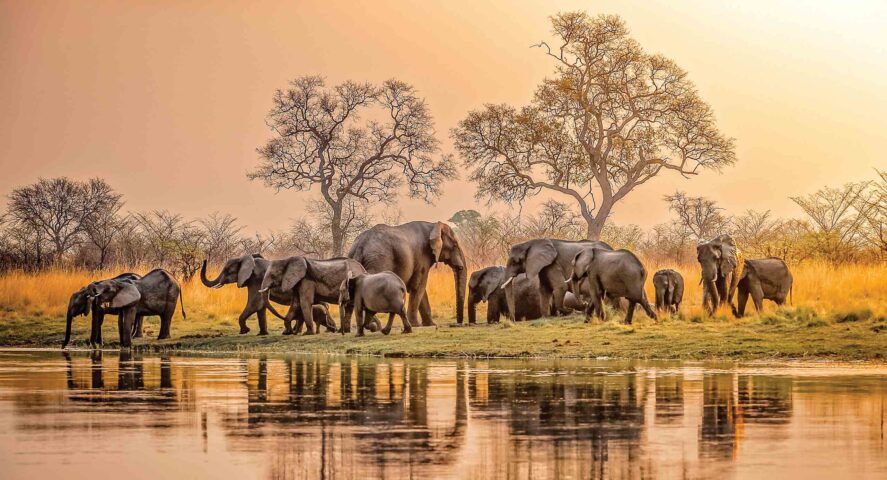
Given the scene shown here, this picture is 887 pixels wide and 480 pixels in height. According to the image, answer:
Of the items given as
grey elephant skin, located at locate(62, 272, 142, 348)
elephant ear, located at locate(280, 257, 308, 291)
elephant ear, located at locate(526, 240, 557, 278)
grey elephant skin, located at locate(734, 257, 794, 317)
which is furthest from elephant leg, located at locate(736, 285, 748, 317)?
grey elephant skin, located at locate(62, 272, 142, 348)

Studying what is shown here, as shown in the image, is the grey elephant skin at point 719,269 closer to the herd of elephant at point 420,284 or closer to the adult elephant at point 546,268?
the herd of elephant at point 420,284

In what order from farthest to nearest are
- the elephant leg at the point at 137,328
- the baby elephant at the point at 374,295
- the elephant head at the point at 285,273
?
the elephant leg at the point at 137,328 < the elephant head at the point at 285,273 < the baby elephant at the point at 374,295

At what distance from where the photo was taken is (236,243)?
196 ft

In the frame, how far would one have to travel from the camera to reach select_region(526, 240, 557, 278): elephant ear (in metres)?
30.4

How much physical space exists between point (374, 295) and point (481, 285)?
578cm

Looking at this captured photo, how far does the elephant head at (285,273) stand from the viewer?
1120 inches

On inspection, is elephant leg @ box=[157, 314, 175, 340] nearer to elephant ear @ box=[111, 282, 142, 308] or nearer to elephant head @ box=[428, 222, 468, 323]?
elephant ear @ box=[111, 282, 142, 308]

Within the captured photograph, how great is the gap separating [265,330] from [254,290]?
1.10m

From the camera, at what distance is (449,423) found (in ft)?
41.0

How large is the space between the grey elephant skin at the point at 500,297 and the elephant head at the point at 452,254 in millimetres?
246

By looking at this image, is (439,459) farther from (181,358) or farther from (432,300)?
(432,300)

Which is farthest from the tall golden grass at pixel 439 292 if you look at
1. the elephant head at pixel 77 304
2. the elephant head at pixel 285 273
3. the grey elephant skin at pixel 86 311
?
the elephant head at pixel 77 304

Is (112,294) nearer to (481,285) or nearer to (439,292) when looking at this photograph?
(481,285)

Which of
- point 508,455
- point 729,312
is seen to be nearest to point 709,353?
point 729,312
